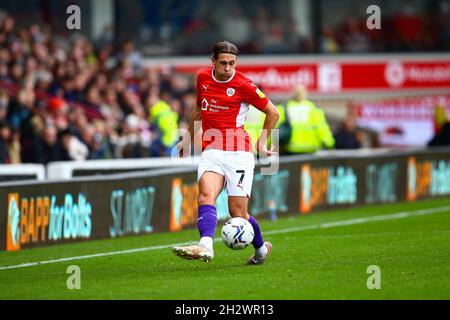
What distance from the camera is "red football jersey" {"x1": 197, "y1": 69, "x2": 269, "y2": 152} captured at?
39.6 ft

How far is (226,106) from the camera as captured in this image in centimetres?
1209

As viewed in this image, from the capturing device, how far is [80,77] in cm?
2455

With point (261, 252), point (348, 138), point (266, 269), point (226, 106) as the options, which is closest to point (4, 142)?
point (348, 138)

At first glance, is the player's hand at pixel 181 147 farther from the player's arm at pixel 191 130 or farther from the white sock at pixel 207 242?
the white sock at pixel 207 242

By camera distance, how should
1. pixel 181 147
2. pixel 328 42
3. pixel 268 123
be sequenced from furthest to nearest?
pixel 328 42 → pixel 181 147 → pixel 268 123

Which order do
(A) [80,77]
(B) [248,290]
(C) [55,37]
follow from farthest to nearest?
(C) [55,37] → (A) [80,77] → (B) [248,290]

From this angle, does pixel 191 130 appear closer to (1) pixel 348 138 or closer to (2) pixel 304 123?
(2) pixel 304 123

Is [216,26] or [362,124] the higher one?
[216,26]

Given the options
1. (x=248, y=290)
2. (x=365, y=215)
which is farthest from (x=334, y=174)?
(x=248, y=290)

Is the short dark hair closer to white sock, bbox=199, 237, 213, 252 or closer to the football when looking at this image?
the football

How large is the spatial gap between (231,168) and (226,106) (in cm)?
60

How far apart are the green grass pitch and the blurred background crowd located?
4.53 m

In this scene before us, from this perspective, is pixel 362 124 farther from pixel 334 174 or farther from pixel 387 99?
pixel 334 174

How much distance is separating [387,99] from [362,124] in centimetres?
215
